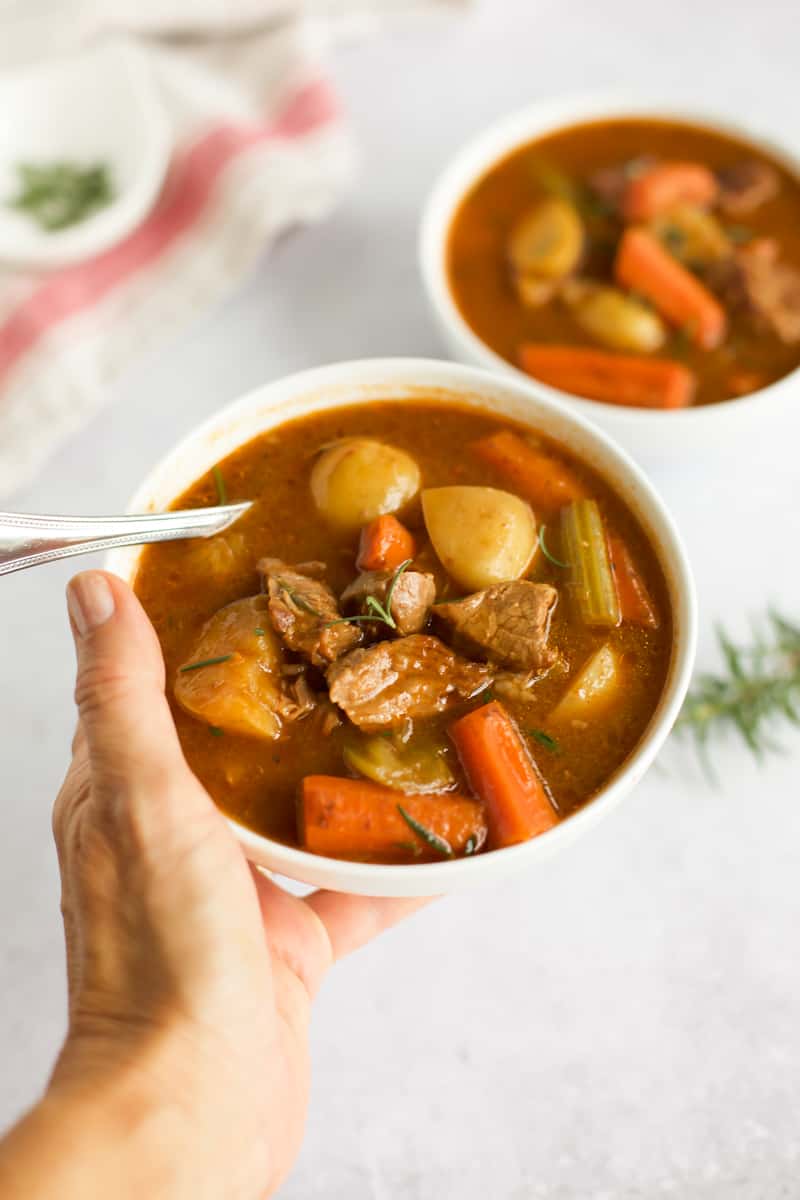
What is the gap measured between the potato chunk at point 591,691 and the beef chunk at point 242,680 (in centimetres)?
48

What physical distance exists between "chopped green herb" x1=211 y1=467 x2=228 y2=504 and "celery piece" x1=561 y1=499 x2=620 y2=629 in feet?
2.30

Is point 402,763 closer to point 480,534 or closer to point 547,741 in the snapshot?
point 547,741

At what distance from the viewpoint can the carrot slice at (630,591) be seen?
2201 mm

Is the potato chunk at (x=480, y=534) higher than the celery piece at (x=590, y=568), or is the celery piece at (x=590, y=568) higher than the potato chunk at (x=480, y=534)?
the potato chunk at (x=480, y=534)

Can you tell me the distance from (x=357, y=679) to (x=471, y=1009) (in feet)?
3.48

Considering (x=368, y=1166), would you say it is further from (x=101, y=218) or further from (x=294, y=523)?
(x=101, y=218)

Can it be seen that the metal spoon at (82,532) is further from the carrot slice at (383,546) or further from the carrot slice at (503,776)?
the carrot slice at (503,776)

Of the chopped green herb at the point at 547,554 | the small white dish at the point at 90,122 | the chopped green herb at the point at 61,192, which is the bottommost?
the chopped green herb at the point at 547,554

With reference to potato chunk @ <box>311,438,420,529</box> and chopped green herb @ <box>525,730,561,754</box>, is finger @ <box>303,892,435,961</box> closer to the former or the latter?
chopped green herb @ <box>525,730,561,754</box>

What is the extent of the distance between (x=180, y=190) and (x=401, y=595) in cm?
226

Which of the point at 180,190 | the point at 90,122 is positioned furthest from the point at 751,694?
the point at 90,122

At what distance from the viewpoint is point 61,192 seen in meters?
3.66

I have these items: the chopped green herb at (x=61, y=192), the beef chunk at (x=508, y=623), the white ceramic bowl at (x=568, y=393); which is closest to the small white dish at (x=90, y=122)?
the chopped green herb at (x=61, y=192)

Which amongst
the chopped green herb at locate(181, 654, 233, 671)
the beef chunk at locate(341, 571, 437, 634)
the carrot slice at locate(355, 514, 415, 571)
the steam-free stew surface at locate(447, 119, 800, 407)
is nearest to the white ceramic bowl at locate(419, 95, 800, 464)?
the steam-free stew surface at locate(447, 119, 800, 407)
